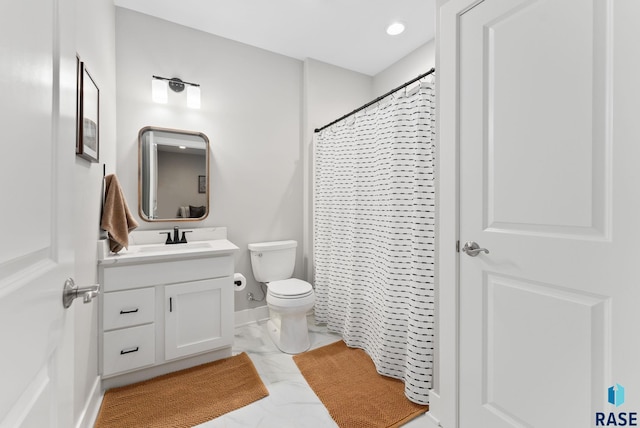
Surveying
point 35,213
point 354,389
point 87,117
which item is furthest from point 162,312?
point 35,213

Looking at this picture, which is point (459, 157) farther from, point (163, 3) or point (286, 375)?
point (163, 3)

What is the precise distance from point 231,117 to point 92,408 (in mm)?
2210

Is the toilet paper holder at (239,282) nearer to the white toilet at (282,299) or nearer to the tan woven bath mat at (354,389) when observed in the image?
the white toilet at (282,299)

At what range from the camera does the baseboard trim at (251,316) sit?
257cm

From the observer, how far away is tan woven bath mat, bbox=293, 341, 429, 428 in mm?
1493

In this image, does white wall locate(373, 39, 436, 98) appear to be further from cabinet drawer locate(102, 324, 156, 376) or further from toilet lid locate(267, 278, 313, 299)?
cabinet drawer locate(102, 324, 156, 376)

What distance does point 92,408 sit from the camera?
57.4 inches

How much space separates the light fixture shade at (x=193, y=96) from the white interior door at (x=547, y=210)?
196 centimetres

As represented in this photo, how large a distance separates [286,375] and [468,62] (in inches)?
81.6

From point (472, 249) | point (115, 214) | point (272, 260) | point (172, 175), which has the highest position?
point (172, 175)

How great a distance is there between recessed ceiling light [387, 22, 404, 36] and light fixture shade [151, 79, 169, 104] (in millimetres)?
1908

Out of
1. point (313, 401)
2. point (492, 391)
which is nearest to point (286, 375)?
point (313, 401)

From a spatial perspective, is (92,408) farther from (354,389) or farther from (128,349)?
(354,389)
